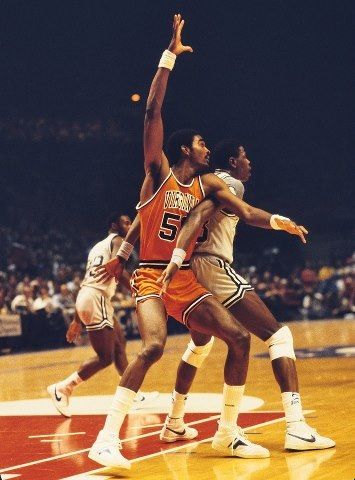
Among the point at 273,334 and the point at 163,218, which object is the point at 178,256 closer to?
the point at 163,218

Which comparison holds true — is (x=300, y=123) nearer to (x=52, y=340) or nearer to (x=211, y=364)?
(x=52, y=340)

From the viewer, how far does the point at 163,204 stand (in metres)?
6.27

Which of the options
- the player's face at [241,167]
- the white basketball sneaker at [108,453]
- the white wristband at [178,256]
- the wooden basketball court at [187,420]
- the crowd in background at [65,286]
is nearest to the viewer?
the white basketball sneaker at [108,453]

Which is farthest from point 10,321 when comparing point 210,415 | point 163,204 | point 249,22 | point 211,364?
point 249,22

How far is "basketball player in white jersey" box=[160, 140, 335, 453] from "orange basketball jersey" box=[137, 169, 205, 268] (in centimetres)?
9

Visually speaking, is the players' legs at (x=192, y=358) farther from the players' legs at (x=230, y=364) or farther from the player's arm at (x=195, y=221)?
the player's arm at (x=195, y=221)

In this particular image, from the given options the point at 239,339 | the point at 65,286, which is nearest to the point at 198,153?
the point at 239,339

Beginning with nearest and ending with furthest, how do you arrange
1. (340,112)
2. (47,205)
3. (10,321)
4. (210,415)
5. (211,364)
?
(210,415) → (211,364) → (10,321) → (47,205) → (340,112)

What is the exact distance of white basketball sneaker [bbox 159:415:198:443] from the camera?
22.4 feet

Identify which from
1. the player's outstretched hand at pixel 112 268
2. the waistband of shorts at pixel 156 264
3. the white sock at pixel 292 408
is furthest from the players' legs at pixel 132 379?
the white sock at pixel 292 408

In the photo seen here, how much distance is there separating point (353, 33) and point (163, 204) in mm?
26523

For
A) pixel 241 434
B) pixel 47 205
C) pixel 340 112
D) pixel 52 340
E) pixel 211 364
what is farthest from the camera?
pixel 340 112

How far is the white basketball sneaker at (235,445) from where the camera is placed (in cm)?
598

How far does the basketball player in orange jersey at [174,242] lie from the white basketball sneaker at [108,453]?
460mm
